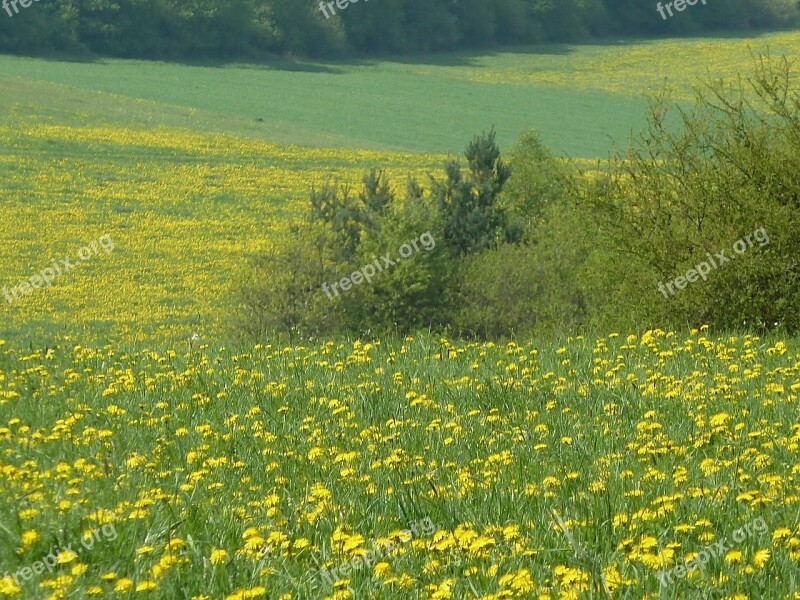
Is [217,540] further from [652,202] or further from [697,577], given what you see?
[652,202]

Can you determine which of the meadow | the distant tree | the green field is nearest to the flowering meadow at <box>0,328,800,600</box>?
the meadow

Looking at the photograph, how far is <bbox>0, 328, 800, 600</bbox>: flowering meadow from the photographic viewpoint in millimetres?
4102

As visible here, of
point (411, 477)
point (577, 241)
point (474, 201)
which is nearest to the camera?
point (411, 477)

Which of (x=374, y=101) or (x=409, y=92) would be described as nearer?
(x=374, y=101)

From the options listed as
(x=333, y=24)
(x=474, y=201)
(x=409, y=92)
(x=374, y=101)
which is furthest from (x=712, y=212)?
(x=333, y=24)

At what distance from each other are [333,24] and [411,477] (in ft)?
291

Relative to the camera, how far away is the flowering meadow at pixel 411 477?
13.5 ft

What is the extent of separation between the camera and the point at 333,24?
91.2 metres

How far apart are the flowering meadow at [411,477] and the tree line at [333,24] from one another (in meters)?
75.9

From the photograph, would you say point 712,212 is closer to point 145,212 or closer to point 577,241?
point 577,241

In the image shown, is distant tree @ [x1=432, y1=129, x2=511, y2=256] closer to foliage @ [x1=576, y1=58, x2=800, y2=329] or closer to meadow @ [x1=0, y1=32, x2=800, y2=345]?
meadow @ [x1=0, y1=32, x2=800, y2=345]

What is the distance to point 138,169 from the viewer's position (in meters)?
50.2

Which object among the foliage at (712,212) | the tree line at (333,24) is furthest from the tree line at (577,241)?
the tree line at (333,24)

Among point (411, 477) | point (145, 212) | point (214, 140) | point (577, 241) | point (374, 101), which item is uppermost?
point (374, 101)
